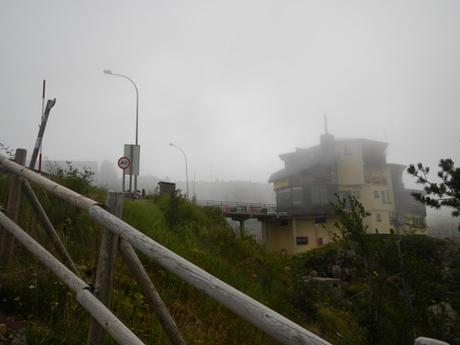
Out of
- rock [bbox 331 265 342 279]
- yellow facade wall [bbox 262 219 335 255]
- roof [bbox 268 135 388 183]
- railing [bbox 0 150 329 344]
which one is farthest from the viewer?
roof [bbox 268 135 388 183]

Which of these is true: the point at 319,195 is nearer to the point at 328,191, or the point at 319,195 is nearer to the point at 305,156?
the point at 328,191

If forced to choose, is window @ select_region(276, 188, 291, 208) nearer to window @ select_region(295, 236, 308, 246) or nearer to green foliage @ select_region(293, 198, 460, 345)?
window @ select_region(295, 236, 308, 246)

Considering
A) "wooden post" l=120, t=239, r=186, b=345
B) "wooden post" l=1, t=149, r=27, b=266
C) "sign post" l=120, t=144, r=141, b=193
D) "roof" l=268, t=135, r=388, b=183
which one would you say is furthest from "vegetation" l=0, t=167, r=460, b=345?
"roof" l=268, t=135, r=388, b=183

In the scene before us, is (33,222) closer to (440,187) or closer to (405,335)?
(405,335)

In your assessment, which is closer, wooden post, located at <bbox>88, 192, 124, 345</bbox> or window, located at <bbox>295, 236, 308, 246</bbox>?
wooden post, located at <bbox>88, 192, 124, 345</bbox>

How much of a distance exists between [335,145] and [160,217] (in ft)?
103

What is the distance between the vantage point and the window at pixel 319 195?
32781 millimetres

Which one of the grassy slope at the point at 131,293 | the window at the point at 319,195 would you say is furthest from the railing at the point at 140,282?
the window at the point at 319,195

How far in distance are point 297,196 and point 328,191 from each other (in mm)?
3322

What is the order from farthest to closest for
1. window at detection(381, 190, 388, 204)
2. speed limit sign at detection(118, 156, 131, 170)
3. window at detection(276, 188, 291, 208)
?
window at detection(276, 188, 291, 208), window at detection(381, 190, 388, 204), speed limit sign at detection(118, 156, 131, 170)

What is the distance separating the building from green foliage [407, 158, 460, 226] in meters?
26.7

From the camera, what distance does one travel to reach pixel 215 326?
14.6 feet

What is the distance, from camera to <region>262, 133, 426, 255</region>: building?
1300 inches

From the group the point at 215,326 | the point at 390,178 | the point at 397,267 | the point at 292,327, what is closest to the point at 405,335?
the point at 397,267
